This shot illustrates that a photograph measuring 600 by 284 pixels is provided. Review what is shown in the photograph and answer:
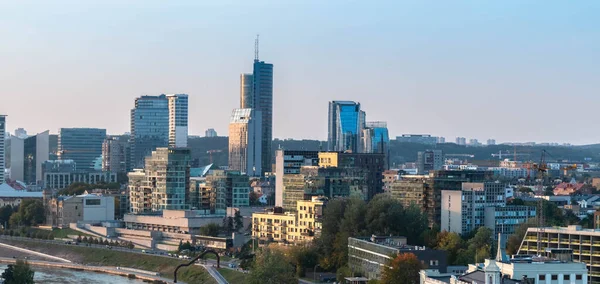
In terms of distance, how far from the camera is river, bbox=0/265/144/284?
216 ft

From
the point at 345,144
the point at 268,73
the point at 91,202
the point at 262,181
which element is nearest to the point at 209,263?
the point at 91,202

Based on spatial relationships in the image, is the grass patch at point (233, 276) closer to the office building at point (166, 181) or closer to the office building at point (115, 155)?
the office building at point (166, 181)

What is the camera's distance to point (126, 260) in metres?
72.4

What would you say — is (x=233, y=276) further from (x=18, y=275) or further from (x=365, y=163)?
(x=365, y=163)

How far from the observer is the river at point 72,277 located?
65.8m

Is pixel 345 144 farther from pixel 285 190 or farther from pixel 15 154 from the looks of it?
pixel 285 190

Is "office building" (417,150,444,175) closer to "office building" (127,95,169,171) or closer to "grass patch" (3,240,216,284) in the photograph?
"office building" (127,95,169,171)

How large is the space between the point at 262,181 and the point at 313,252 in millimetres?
56421

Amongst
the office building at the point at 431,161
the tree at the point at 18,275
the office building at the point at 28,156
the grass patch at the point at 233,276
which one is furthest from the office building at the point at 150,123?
the tree at the point at 18,275

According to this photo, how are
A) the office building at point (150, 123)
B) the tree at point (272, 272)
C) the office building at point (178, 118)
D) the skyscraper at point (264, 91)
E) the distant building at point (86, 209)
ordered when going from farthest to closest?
1. the office building at point (178, 118)
2. the office building at point (150, 123)
3. the skyscraper at point (264, 91)
4. the distant building at point (86, 209)
5. the tree at point (272, 272)

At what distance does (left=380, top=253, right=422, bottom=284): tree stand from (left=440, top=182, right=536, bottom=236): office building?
19.1m

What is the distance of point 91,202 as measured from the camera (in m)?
89.4

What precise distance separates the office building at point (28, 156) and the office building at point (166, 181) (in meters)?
75.0

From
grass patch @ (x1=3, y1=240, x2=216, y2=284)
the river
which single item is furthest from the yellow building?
the river
